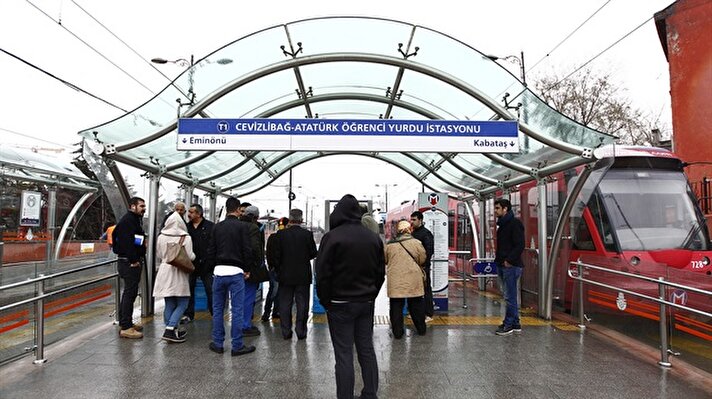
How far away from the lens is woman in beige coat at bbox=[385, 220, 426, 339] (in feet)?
20.4

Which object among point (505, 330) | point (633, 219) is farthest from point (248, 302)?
point (633, 219)

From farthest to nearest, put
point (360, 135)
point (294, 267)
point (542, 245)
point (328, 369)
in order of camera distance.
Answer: point (542, 245), point (360, 135), point (294, 267), point (328, 369)

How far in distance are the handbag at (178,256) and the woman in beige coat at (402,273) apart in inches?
99.1

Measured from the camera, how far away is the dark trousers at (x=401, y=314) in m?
6.36

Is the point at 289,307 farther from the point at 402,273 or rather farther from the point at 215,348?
the point at 402,273

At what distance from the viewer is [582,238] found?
315 inches

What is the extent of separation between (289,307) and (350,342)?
2.66 metres

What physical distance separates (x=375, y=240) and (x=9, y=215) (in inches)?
399

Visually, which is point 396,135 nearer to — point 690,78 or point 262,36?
point 262,36

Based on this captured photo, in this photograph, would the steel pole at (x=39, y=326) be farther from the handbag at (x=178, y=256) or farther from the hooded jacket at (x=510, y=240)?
Result: the hooded jacket at (x=510, y=240)

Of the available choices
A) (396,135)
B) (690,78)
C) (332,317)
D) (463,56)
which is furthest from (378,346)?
(690,78)

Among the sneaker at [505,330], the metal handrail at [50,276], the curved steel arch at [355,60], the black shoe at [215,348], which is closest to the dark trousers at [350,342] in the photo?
the black shoe at [215,348]

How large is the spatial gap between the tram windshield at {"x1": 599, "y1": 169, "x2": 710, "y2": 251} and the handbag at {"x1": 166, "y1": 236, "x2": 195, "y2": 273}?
618 cm

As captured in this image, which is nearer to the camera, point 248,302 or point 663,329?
point 663,329
